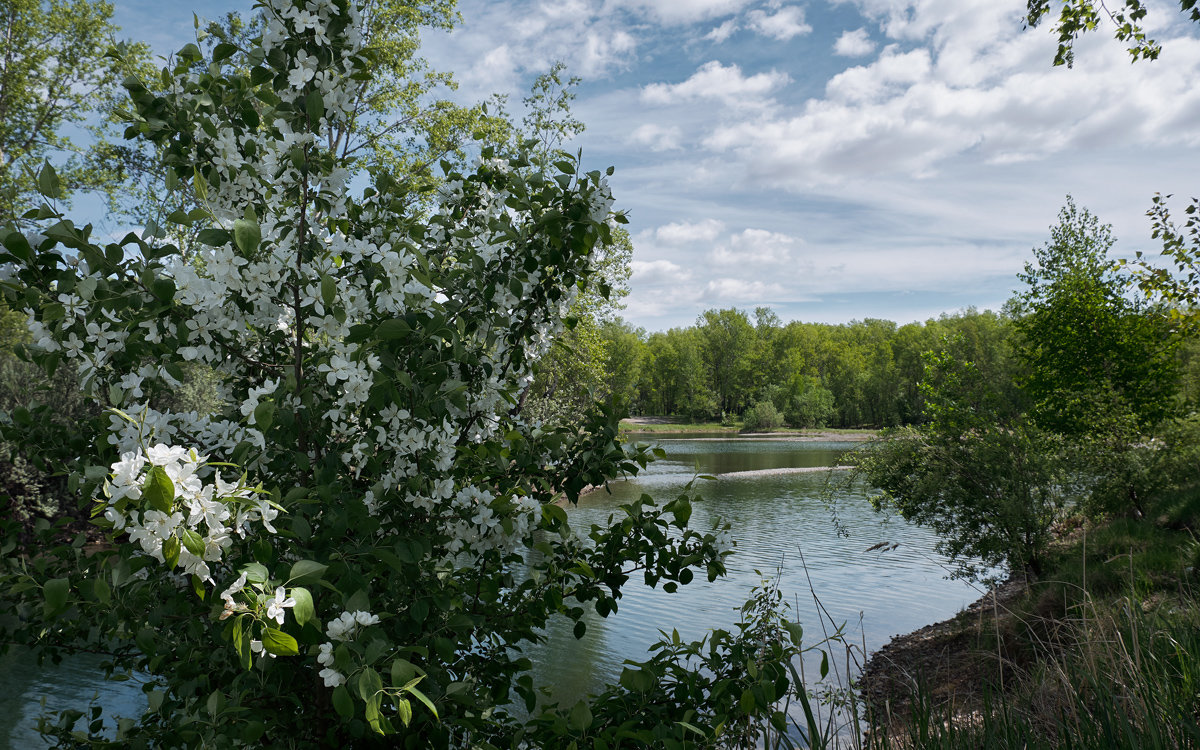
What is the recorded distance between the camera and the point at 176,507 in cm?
146

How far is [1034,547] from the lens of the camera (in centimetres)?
1061

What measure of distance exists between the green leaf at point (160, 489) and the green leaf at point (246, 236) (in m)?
0.84

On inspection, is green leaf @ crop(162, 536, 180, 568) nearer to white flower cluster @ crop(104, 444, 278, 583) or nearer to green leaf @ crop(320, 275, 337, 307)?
white flower cluster @ crop(104, 444, 278, 583)

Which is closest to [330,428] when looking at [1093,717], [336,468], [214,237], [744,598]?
[336,468]

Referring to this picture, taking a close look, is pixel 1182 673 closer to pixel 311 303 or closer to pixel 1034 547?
pixel 311 303

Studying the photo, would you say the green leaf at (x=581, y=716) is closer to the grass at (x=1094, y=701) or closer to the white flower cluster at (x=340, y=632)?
the white flower cluster at (x=340, y=632)

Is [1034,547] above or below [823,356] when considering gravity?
below

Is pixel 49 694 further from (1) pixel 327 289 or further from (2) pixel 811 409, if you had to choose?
(2) pixel 811 409

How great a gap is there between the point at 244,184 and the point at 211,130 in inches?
9.6

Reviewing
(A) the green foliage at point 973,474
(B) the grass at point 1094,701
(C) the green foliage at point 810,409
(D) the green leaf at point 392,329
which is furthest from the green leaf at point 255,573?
(C) the green foliage at point 810,409

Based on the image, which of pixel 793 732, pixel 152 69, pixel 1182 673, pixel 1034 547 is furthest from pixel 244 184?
pixel 152 69

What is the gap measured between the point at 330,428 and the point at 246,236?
87 centimetres

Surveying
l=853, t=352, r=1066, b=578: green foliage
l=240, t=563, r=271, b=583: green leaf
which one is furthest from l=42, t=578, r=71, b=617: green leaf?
l=853, t=352, r=1066, b=578: green foliage

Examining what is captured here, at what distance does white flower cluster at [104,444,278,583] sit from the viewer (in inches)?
54.1
